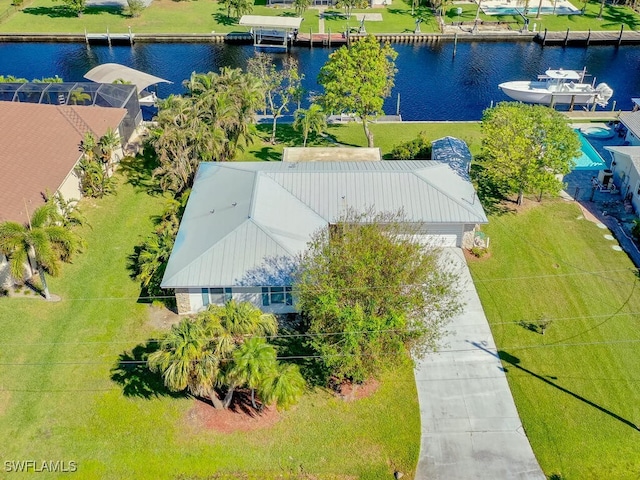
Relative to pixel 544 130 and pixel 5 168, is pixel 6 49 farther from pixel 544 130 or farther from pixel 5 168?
pixel 544 130

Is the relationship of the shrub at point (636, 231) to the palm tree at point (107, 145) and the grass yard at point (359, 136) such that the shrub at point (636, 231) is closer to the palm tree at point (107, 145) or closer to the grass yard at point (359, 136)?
the grass yard at point (359, 136)

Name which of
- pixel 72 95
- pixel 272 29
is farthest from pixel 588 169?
pixel 272 29

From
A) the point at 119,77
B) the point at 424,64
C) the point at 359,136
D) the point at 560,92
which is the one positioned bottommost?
the point at 359,136

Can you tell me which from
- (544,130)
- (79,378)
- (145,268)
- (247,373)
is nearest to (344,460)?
(247,373)

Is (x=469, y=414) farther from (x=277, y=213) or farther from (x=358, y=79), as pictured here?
(x=358, y=79)

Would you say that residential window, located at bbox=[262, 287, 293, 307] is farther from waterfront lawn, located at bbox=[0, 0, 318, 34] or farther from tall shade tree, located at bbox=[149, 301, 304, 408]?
waterfront lawn, located at bbox=[0, 0, 318, 34]

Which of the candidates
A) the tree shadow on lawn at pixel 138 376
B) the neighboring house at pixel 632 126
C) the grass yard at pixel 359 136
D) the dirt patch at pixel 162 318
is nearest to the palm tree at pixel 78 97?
the grass yard at pixel 359 136
